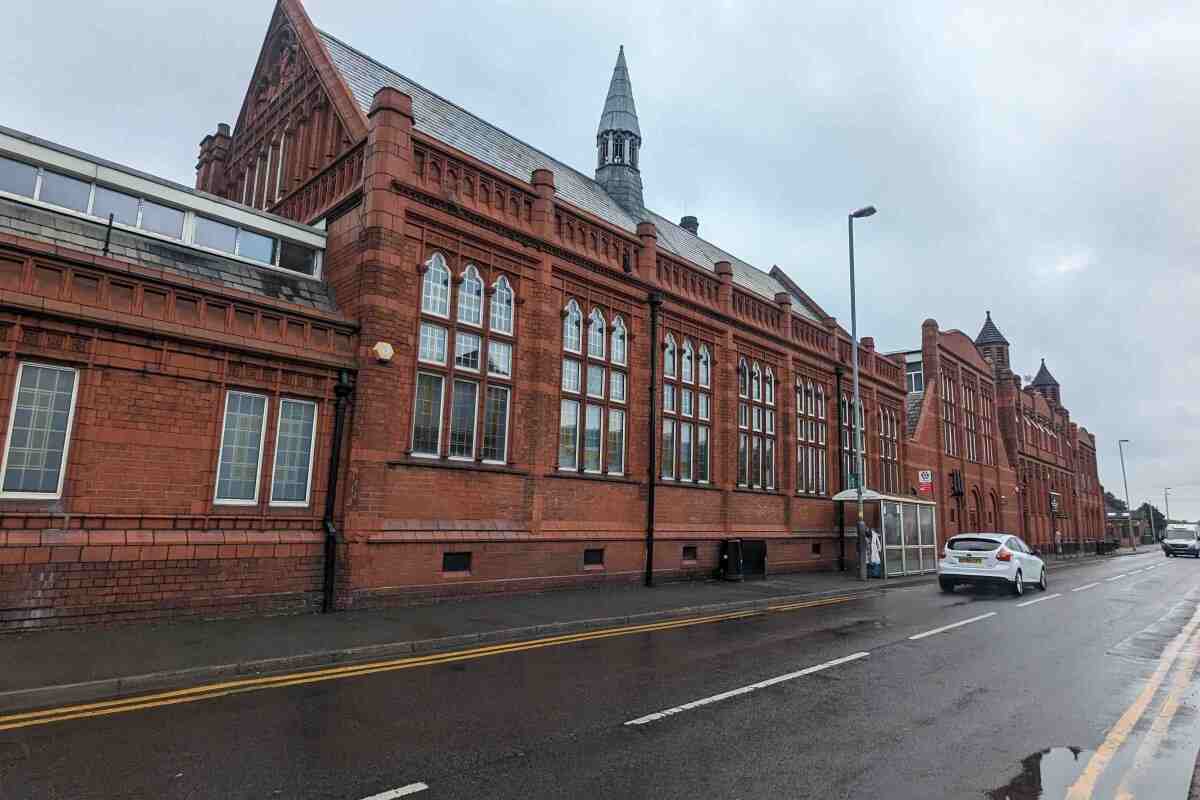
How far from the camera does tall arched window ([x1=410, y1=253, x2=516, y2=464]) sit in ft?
46.8

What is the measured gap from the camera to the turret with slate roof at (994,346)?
51.9 m

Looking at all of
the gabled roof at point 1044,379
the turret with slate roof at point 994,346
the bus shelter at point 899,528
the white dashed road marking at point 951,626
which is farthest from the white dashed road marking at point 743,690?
the gabled roof at point 1044,379

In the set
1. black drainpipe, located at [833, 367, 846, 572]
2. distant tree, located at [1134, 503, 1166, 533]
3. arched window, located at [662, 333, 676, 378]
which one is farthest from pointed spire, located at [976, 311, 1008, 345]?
distant tree, located at [1134, 503, 1166, 533]

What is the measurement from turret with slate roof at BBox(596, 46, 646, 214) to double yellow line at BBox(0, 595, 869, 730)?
64.4 feet

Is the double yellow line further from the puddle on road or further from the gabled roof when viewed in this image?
the gabled roof

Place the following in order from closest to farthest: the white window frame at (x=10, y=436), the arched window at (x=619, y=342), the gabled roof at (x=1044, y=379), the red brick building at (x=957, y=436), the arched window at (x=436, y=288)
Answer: the white window frame at (x=10, y=436)
the arched window at (x=436, y=288)
the arched window at (x=619, y=342)
the red brick building at (x=957, y=436)
the gabled roof at (x=1044, y=379)

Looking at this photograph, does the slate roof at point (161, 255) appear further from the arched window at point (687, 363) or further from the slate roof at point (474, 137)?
the arched window at point (687, 363)

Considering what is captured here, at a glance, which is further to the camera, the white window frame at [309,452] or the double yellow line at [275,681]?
the white window frame at [309,452]

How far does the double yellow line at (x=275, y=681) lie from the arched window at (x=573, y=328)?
7.92 metres

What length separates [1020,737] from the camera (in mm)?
5941

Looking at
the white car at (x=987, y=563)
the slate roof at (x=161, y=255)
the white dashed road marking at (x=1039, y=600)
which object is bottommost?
the white dashed road marking at (x=1039, y=600)

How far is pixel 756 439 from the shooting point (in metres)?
23.9

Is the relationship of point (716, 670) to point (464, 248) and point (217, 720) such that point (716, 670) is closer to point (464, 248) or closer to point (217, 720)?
point (217, 720)

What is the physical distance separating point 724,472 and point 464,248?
11.3 meters
